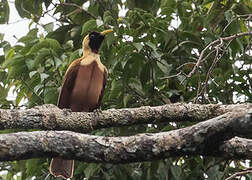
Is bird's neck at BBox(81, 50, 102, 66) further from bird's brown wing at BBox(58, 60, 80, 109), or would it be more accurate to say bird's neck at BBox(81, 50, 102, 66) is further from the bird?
bird's brown wing at BBox(58, 60, 80, 109)

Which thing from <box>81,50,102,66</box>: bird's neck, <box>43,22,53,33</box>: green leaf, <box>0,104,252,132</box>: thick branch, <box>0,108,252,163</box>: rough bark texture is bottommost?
<box>0,108,252,163</box>: rough bark texture

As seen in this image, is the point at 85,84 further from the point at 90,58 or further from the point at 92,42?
the point at 92,42

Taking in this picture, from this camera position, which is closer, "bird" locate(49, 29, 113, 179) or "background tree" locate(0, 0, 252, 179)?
"background tree" locate(0, 0, 252, 179)

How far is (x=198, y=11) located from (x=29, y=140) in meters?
2.59

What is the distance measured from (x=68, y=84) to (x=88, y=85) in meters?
0.25

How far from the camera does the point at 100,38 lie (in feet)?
17.1

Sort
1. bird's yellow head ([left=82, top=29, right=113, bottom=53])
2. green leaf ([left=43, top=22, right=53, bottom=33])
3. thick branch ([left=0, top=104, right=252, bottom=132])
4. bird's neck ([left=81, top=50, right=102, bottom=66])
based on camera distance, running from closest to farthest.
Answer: thick branch ([left=0, top=104, right=252, bottom=132]) < green leaf ([left=43, top=22, right=53, bottom=33]) < bird's neck ([left=81, top=50, right=102, bottom=66]) < bird's yellow head ([left=82, top=29, right=113, bottom=53])

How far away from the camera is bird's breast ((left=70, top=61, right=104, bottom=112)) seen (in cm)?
470

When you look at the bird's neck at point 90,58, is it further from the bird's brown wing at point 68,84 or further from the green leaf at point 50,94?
the green leaf at point 50,94

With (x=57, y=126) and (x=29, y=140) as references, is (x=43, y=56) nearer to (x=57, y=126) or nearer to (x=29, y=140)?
(x=57, y=126)

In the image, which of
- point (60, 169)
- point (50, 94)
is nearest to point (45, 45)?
point (50, 94)

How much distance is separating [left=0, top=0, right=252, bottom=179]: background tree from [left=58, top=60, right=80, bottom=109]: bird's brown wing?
3.6 inches

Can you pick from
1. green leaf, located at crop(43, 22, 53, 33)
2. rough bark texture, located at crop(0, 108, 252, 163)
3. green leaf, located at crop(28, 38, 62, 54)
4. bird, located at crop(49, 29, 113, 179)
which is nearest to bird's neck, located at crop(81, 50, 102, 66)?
bird, located at crop(49, 29, 113, 179)

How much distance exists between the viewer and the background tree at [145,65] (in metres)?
3.77
